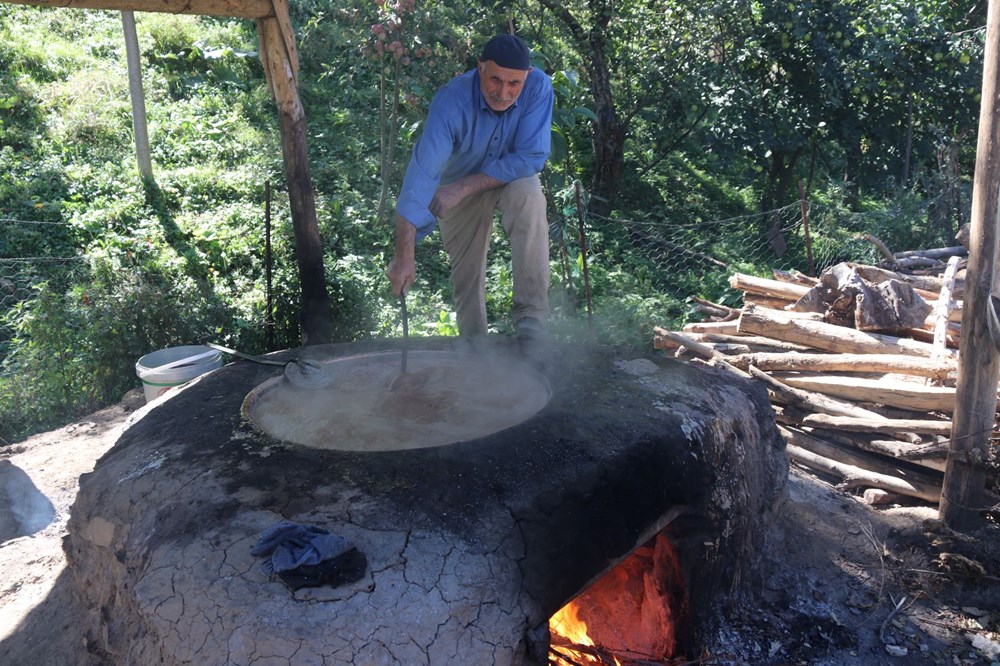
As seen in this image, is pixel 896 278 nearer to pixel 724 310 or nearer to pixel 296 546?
pixel 724 310

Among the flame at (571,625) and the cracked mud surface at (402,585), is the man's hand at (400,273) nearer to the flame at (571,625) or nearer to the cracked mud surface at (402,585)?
the cracked mud surface at (402,585)

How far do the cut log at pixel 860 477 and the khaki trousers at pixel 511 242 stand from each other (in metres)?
1.81

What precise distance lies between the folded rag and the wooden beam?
11.2 ft

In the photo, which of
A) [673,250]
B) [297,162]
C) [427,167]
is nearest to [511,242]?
[427,167]

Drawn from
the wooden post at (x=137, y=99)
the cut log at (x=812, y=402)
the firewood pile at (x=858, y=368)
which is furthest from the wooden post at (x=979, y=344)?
the wooden post at (x=137, y=99)

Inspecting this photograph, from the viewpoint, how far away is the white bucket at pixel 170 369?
459 cm

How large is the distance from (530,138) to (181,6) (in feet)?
7.30

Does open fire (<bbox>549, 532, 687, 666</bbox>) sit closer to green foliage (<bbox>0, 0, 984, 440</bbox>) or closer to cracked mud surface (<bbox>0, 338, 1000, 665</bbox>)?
cracked mud surface (<bbox>0, 338, 1000, 665</bbox>)

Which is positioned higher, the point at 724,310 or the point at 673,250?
the point at 673,250

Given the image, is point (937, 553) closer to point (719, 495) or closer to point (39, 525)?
point (719, 495)

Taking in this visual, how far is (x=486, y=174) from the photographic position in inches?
160

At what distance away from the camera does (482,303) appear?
460 cm

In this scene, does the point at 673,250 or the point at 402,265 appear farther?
the point at 673,250

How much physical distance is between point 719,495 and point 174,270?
6.03m
